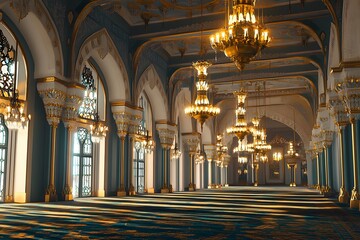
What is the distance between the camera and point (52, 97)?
10914 millimetres

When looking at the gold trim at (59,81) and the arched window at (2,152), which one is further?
the gold trim at (59,81)

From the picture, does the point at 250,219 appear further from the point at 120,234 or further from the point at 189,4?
the point at 189,4

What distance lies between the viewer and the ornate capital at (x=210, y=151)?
2650cm

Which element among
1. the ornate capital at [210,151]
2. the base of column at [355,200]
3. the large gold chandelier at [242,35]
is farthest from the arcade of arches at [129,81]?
the ornate capital at [210,151]

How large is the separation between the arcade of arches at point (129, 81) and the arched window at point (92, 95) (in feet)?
0.10

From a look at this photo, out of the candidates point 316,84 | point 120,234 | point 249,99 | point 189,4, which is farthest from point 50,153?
point 249,99

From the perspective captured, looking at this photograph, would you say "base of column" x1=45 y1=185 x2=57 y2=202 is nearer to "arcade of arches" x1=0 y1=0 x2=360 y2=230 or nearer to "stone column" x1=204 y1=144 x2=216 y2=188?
"arcade of arches" x1=0 y1=0 x2=360 y2=230

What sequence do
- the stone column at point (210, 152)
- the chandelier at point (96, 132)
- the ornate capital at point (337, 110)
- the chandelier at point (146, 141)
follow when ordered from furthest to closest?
the stone column at point (210, 152)
the chandelier at point (146, 141)
the chandelier at point (96, 132)
the ornate capital at point (337, 110)

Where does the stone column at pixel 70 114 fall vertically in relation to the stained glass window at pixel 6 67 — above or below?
below

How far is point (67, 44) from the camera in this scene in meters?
11.5

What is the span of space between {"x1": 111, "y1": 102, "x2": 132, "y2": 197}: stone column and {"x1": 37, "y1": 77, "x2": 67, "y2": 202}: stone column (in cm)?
368

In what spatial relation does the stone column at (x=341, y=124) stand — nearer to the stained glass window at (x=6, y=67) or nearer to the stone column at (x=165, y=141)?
the stained glass window at (x=6, y=67)

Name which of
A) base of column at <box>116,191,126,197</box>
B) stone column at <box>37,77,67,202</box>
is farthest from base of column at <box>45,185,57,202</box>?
base of column at <box>116,191,126,197</box>

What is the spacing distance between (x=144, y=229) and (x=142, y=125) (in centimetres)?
1293
